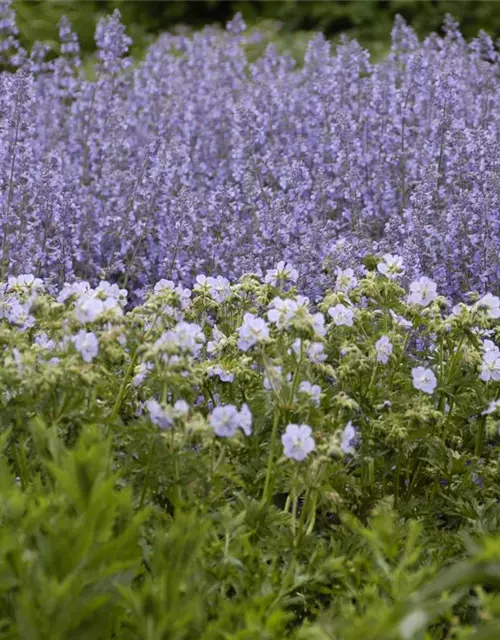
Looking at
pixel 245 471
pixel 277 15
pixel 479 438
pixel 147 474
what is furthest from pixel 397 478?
pixel 277 15

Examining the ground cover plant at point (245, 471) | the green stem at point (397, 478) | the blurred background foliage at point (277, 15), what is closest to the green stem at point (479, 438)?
the ground cover plant at point (245, 471)

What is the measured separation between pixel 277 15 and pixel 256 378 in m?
9.49

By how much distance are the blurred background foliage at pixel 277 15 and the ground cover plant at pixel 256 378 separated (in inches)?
216

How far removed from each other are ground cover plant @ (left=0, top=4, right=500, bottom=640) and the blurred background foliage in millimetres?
5475

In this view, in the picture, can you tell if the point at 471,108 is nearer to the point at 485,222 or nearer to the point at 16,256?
the point at 485,222

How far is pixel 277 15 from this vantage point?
11203 millimetres

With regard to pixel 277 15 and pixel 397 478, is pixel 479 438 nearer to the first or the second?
pixel 397 478

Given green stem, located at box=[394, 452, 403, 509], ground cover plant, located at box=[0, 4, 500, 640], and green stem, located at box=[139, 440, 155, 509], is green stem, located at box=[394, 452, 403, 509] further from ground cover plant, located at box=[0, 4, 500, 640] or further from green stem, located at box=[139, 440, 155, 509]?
green stem, located at box=[139, 440, 155, 509]

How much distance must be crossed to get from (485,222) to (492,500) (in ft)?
5.29

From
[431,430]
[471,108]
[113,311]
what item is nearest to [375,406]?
[431,430]

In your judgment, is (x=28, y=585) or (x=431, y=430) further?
(x=431, y=430)

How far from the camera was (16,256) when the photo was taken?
12.2 feet

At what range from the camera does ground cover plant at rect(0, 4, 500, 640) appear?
1530mm

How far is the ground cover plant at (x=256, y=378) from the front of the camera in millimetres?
1530
